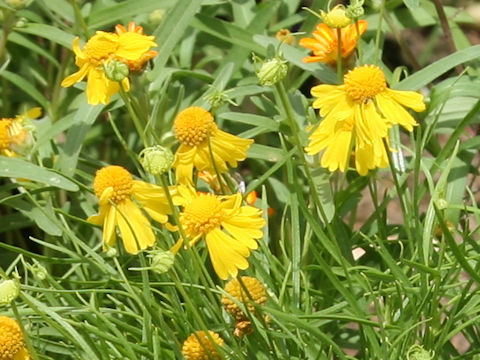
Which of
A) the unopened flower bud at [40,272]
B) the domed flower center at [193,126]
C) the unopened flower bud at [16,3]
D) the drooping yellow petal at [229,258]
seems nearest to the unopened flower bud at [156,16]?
the unopened flower bud at [16,3]

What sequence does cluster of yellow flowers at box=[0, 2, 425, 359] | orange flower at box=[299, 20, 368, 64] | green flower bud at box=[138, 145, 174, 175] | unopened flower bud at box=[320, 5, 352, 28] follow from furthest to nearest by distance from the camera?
orange flower at box=[299, 20, 368, 64] < unopened flower bud at box=[320, 5, 352, 28] < cluster of yellow flowers at box=[0, 2, 425, 359] < green flower bud at box=[138, 145, 174, 175]

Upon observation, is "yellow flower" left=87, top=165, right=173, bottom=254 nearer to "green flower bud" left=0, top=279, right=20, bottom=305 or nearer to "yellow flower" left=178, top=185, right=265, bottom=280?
"yellow flower" left=178, top=185, right=265, bottom=280

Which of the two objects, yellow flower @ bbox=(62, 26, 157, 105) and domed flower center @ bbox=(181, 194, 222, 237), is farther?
yellow flower @ bbox=(62, 26, 157, 105)

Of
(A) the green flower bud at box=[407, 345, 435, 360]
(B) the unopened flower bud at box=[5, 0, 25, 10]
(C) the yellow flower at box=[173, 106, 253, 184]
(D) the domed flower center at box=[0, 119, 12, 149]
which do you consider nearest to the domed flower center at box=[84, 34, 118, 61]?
(C) the yellow flower at box=[173, 106, 253, 184]

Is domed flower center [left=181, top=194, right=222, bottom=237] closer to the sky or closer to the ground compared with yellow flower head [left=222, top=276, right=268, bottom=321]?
closer to the sky

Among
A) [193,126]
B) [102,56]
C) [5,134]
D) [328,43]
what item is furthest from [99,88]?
[328,43]

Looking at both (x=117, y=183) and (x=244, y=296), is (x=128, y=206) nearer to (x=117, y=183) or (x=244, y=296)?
(x=117, y=183)

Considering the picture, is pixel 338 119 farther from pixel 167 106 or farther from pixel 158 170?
pixel 167 106

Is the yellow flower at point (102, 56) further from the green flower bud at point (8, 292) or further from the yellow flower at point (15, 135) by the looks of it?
the green flower bud at point (8, 292)
